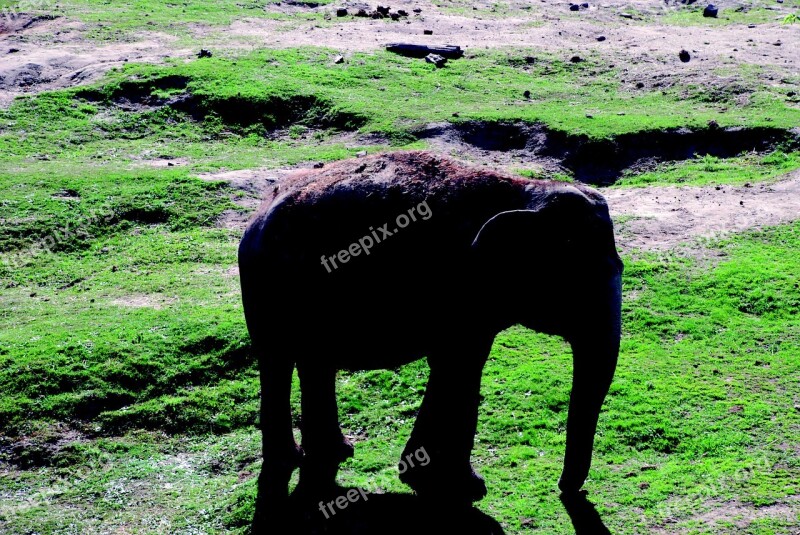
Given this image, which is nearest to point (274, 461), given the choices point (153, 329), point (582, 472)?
point (582, 472)

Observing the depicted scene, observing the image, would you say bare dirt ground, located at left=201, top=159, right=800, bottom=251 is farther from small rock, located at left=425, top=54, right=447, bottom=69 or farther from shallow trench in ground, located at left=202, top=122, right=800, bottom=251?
small rock, located at left=425, top=54, right=447, bottom=69

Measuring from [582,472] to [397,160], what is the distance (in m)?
3.06

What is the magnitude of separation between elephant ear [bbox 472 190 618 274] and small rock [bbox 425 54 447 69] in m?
16.7

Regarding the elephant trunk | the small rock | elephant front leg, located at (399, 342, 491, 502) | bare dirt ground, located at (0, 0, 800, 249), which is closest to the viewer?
the elephant trunk

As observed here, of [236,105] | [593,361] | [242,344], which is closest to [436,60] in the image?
[236,105]

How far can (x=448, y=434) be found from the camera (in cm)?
779

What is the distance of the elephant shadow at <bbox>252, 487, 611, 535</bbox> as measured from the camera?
25.6 ft

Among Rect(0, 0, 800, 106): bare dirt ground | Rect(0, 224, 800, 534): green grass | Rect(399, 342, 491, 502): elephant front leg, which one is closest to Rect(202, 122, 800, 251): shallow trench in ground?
Rect(0, 224, 800, 534): green grass

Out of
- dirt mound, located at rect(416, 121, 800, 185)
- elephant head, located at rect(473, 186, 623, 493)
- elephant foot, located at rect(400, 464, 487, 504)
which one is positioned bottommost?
elephant foot, located at rect(400, 464, 487, 504)

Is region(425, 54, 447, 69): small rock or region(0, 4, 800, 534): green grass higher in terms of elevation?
region(425, 54, 447, 69): small rock

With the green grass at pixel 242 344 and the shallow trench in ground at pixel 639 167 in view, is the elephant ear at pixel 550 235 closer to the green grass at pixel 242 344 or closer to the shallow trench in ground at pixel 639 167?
the green grass at pixel 242 344

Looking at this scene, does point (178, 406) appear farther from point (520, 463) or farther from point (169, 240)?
point (169, 240)

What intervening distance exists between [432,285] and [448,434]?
49.6 inches

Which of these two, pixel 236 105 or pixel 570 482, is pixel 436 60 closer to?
pixel 236 105
